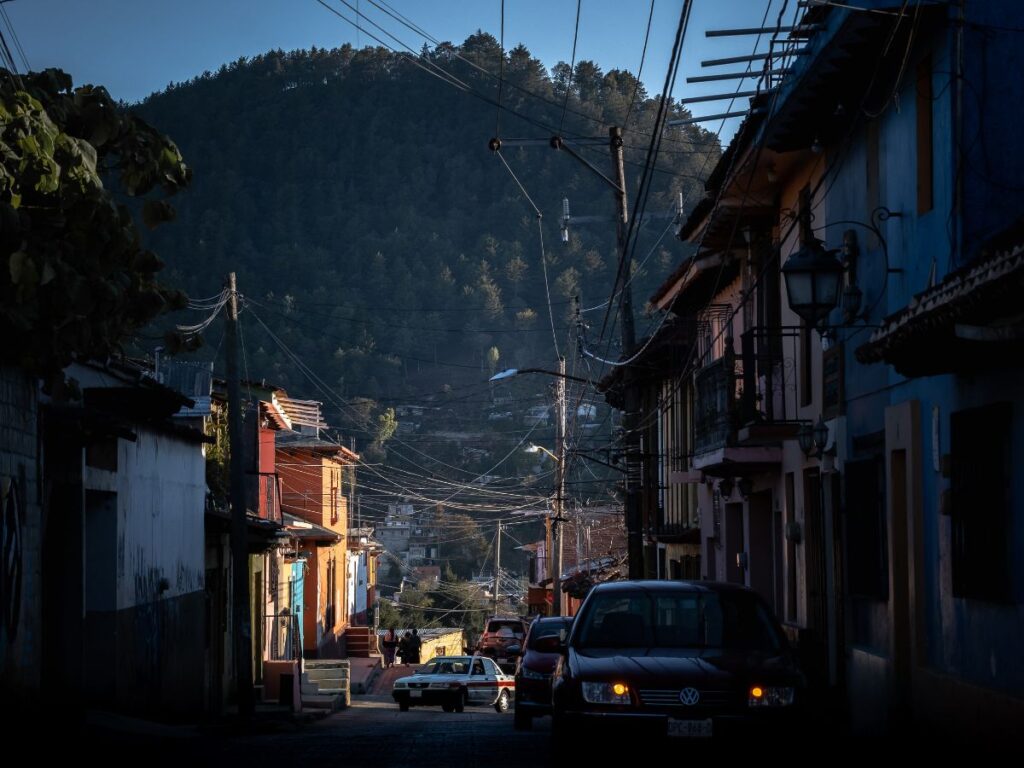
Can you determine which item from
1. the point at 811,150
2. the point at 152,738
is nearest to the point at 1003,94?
the point at 811,150

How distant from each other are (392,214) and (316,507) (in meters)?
89.9

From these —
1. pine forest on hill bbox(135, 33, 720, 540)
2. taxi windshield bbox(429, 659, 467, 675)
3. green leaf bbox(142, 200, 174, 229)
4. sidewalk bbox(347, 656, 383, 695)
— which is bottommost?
sidewalk bbox(347, 656, 383, 695)

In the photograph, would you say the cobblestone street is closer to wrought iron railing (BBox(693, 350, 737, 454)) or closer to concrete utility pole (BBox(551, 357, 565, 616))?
wrought iron railing (BBox(693, 350, 737, 454))

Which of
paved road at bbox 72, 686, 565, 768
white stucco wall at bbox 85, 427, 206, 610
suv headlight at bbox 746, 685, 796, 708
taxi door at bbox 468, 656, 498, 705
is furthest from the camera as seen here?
taxi door at bbox 468, 656, 498, 705

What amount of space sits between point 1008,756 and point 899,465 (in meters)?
4.35

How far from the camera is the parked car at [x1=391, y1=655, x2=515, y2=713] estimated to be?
3180 cm

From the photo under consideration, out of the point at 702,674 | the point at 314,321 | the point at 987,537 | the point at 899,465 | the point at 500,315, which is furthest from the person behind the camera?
the point at 500,315

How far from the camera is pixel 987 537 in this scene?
37.7 ft

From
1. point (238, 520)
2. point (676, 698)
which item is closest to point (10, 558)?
point (676, 698)

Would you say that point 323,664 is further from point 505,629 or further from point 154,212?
point 154,212

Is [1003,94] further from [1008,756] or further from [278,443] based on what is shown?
[278,443]

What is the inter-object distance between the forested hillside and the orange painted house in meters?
21.0

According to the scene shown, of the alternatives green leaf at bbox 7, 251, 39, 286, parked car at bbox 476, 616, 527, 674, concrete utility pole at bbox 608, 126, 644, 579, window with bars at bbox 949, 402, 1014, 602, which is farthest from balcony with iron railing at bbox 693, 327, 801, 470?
parked car at bbox 476, 616, 527, 674

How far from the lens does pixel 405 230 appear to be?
13200 centimetres
